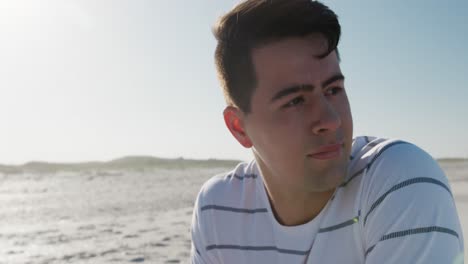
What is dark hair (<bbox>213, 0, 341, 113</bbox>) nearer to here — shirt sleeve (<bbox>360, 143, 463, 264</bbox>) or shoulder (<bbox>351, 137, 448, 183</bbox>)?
shoulder (<bbox>351, 137, 448, 183</bbox>)

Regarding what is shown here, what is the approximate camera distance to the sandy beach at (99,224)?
470 cm

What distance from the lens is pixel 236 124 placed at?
257cm

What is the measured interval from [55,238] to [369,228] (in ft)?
14.1

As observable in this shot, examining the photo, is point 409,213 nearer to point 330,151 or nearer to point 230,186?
point 330,151

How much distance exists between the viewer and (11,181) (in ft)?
45.7

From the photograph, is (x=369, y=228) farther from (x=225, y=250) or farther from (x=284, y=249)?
(x=225, y=250)

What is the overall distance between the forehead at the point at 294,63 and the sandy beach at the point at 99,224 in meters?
2.55

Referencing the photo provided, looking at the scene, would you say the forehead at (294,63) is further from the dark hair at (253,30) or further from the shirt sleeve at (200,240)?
the shirt sleeve at (200,240)

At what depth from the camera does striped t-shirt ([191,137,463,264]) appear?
1757mm

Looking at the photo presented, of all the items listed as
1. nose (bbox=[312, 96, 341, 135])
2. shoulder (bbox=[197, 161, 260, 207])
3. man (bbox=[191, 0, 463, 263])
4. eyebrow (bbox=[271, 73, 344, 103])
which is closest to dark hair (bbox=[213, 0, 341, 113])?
man (bbox=[191, 0, 463, 263])

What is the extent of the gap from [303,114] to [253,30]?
470 millimetres

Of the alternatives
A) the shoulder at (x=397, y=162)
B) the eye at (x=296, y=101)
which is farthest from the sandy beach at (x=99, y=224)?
the shoulder at (x=397, y=162)

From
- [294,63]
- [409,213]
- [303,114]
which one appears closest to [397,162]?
[409,213]

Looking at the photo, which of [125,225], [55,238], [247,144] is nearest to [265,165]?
[247,144]
